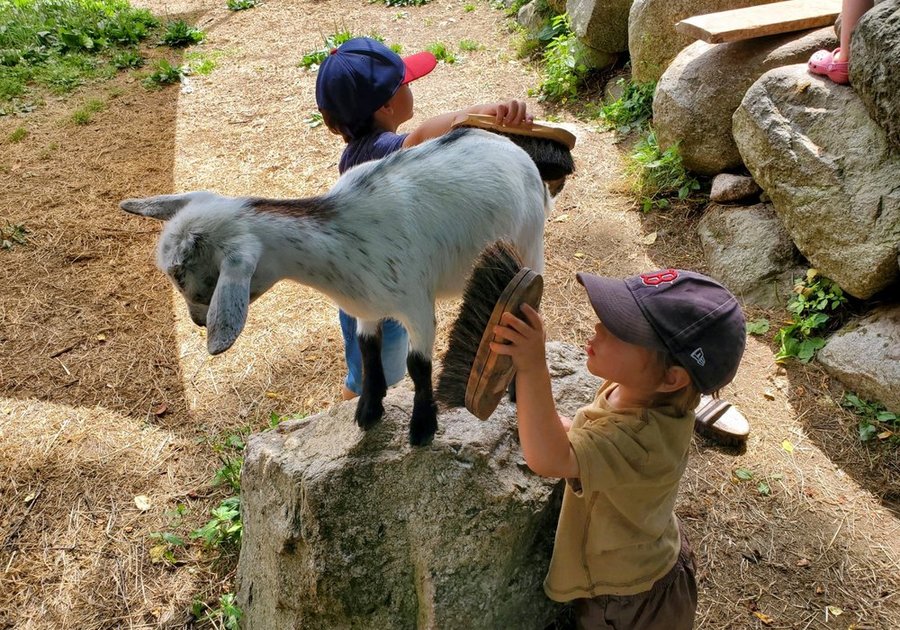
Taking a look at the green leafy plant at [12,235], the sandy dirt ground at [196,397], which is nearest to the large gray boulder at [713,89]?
the sandy dirt ground at [196,397]

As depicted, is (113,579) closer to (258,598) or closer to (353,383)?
(258,598)

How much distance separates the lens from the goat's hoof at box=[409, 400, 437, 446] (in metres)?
2.26

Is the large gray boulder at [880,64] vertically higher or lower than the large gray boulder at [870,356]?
higher

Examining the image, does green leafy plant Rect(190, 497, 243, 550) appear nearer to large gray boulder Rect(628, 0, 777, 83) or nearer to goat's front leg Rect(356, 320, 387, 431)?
goat's front leg Rect(356, 320, 387, 431)

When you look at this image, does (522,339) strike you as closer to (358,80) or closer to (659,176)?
(358,80)

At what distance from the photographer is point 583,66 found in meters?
7.02

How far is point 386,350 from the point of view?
119 inches

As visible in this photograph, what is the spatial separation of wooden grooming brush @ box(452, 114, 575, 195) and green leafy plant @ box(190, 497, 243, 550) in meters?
2.15

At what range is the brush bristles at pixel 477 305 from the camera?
1.70 metres

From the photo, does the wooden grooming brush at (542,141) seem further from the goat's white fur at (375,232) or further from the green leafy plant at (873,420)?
the green leafy plant at (873,420)

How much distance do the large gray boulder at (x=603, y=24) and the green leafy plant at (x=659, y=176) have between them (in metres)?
1.85

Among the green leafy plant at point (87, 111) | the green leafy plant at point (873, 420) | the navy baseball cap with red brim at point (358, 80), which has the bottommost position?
the green leafy plant at point (873, 420)

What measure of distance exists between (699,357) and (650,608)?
0.90 m

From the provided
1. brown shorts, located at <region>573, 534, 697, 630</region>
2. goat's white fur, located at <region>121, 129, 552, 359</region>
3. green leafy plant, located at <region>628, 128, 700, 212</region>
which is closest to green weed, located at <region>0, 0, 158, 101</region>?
green leafy plant, located at <region>628, 128, 700, 212</region>
